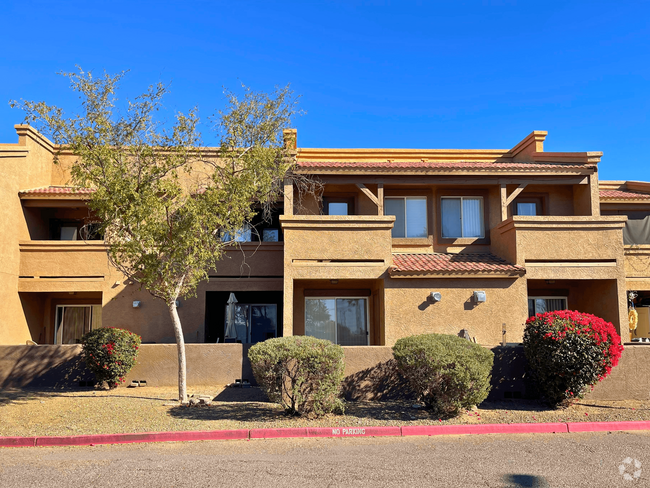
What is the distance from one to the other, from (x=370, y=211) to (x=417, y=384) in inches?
340

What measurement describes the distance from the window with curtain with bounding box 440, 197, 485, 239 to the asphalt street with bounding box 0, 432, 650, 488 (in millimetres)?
9809

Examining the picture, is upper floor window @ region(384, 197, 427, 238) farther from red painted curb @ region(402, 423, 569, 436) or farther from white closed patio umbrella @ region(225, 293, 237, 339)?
red painted curb @ region(402, 423, 569, 436)

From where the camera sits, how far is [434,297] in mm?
15914

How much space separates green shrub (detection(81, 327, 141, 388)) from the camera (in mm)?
13758

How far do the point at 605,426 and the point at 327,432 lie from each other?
5.03 metres

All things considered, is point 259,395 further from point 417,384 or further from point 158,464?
point 158,464

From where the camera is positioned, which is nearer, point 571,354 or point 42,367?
point 571,354

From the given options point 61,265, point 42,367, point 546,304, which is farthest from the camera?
point 546,304

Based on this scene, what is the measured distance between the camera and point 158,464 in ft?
26.2

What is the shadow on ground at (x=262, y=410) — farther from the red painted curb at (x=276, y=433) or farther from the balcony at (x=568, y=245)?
the balcony at (x=568, y=245)

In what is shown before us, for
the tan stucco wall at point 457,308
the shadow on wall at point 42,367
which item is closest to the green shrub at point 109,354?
the shadow on wall at point 42,367

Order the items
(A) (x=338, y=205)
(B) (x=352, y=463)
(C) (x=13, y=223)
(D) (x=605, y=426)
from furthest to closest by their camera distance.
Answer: (A) (x=338, y=205)
(C) (x=13, y=223)
(D) (x=605, y=426)
(B) (x=352, y=463)

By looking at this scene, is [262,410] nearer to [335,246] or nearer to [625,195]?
[335,246]

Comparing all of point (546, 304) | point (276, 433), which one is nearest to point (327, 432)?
point (276, 433)
